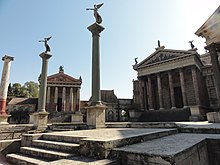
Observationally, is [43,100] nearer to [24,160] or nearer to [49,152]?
[24,160]

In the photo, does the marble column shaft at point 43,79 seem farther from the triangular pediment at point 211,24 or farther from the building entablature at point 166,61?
the building entablature at point 166,61

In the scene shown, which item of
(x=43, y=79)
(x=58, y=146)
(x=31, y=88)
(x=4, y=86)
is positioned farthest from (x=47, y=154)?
(x=31, y=88)

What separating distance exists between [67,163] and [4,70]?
55.3 feet

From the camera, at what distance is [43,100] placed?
39.6ft

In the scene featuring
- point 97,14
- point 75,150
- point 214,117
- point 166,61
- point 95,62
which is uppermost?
point 166,61

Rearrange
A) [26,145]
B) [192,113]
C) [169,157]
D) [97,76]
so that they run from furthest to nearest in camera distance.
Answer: [192,113] < [97,76] < [26,145] < [169,157]

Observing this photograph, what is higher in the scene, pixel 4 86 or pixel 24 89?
pixel 24 89

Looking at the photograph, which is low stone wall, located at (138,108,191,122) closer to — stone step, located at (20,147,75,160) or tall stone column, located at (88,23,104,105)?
tall stone column, located at (88,23,104,105)

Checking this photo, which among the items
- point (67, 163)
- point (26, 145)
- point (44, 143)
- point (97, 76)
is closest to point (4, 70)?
point (97, 76)

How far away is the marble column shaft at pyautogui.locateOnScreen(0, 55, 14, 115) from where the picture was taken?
15059 mm

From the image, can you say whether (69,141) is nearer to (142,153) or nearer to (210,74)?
(142,153)

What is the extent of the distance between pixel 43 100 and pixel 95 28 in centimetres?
697

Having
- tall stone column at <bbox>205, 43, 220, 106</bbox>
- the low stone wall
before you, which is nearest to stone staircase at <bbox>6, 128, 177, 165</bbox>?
tall stone column at <bbox>205, 43, 220, 106</bbox>

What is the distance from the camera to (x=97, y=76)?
9.32 meters
